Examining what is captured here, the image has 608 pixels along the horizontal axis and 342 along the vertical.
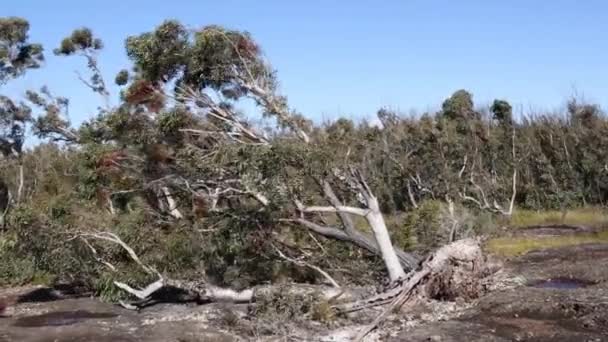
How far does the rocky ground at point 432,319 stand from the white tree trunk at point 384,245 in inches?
45.0

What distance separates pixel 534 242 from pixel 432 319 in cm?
1301

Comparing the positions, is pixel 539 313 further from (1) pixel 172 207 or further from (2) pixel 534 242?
(2) pixel 534 242

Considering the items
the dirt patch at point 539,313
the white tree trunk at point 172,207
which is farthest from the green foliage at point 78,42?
the dirt patch at point 539,313

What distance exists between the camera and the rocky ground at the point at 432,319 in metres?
14.3

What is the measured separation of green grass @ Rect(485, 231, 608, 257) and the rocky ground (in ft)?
15.8

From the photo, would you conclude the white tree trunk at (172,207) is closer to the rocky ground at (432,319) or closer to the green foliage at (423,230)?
the rocky ground at (432,319)

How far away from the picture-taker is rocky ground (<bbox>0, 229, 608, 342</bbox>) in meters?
14.3

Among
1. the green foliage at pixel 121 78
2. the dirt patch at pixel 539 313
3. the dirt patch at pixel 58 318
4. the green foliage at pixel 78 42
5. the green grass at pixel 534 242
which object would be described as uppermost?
the green foliage at pixel 78 42

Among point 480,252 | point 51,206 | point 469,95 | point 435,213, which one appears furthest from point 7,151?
point 480,252

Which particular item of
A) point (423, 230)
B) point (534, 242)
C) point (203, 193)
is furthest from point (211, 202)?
point (534, 242)

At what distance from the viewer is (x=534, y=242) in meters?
27.3

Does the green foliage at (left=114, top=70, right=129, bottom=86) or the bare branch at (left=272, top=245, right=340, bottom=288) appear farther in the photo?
the green foliage at (left=114, top=70, right=129, bottom=86)

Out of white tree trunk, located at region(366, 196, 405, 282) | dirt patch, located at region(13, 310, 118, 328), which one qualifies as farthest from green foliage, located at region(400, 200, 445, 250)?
dirt patch, located at region(13, 310, 118, 328)

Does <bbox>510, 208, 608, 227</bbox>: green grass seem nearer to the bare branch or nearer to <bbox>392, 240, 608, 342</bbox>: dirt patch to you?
<bbox>392, 240, 608, 342</bbox>: dirt patch
